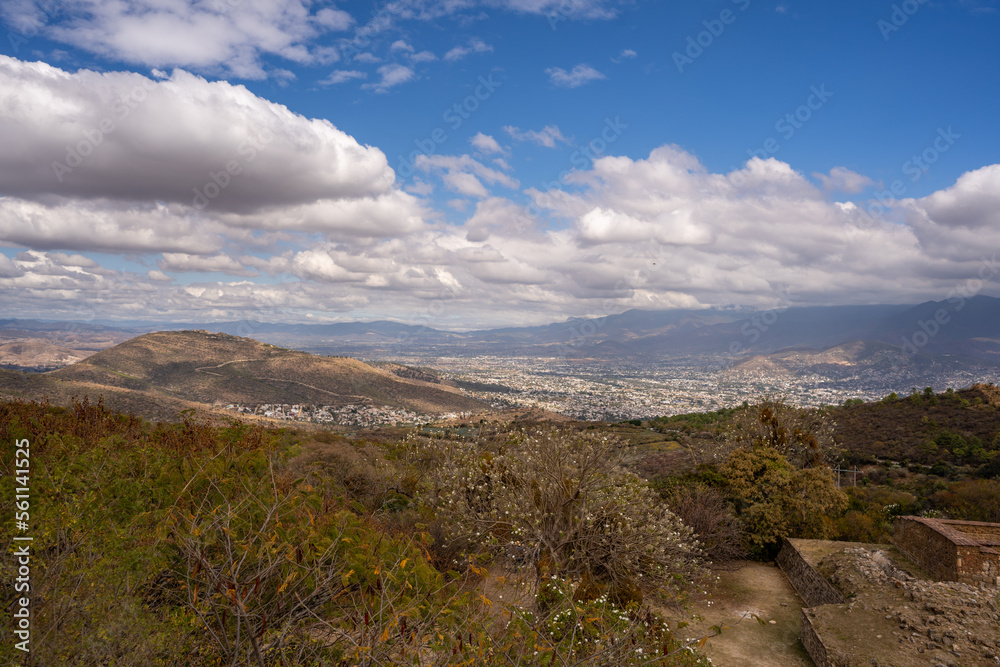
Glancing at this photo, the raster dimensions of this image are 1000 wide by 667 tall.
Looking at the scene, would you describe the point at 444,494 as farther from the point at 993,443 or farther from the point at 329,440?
the point at 993,443

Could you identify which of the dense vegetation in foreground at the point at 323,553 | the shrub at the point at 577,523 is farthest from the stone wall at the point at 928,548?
the shrub at the point at 577,523

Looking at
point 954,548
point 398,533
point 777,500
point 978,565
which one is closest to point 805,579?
point 777,500

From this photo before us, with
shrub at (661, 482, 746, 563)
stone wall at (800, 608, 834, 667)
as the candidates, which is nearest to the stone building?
stone wall at (800, 608, 834, 667)

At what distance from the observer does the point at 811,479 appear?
57.3ft

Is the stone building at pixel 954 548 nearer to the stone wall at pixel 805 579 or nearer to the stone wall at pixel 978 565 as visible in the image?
the stone wall at pixel 978 565

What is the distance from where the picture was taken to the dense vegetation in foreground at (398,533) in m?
4.51

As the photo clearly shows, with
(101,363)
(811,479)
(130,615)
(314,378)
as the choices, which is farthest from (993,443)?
(101,363)

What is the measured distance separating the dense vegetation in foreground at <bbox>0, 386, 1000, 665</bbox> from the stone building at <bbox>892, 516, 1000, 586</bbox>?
328 centimetres

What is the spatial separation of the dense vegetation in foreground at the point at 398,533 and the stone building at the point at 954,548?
3.28 metres

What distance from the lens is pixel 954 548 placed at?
453 inches

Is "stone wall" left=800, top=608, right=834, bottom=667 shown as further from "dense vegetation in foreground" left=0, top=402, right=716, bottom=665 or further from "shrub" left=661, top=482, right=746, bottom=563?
"shrub" left=661, top=482, right=746, bottom=563

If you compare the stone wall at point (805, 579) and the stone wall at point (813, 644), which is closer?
the stone wall at point (813, 644)

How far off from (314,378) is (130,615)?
9460cm

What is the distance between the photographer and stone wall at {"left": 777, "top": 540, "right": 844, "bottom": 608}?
12.5 m
